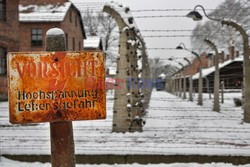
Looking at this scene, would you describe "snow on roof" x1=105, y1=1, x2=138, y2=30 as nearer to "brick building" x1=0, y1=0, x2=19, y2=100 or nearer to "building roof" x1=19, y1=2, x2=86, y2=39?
"brick building" x1=0, y1=0, x2=19, y2=100

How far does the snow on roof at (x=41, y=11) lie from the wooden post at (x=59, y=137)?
84.0ft

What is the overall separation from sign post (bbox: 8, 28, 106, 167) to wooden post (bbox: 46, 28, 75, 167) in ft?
0.31

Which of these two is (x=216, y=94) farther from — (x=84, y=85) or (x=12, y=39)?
(x=12, y=39)

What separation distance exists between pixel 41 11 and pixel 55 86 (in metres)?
26.8

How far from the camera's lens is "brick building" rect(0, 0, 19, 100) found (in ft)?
60.8

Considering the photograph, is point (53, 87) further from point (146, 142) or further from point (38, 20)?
point (38, 20)

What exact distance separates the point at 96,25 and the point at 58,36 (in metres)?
52.9

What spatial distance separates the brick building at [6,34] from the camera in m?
18.5

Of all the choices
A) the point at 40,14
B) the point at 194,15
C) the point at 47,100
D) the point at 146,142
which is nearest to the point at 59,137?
the point at 47,100

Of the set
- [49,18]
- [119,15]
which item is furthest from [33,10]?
[119,15]

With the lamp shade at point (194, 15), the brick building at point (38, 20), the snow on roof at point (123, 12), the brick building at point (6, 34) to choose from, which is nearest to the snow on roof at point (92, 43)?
the brick building at point (38, 20)

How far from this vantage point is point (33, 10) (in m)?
28.0

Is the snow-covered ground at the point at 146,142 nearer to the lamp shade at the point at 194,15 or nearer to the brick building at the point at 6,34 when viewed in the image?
the lamp shade at the point at 194,15

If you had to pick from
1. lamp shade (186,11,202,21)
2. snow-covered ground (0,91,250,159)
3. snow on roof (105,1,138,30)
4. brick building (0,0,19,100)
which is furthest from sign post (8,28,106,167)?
brick building (0,0,19,100)
